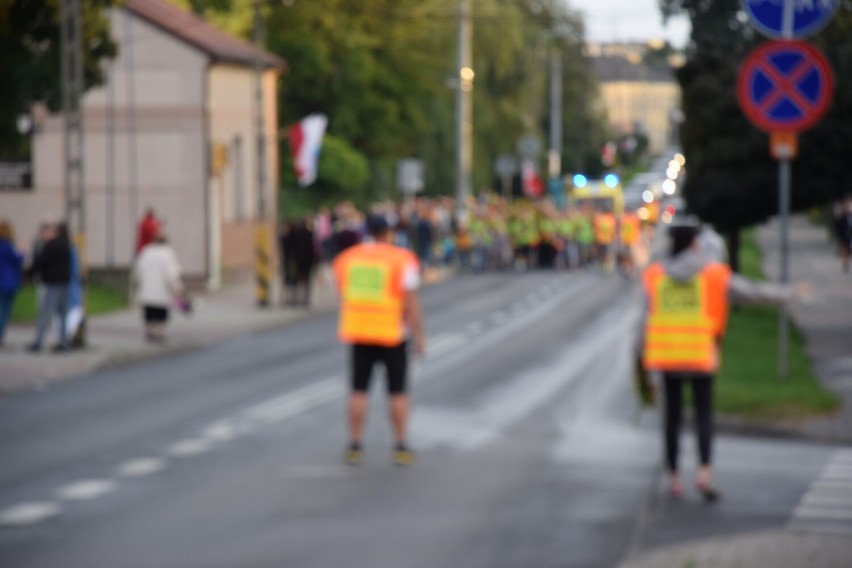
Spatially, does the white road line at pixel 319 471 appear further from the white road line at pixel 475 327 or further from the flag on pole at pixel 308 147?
the flag on pole at pixel 308 147

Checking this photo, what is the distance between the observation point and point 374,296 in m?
14.8

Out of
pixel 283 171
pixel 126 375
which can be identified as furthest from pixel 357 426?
pixel 283 171

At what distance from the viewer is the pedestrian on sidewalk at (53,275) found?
88.0 ft

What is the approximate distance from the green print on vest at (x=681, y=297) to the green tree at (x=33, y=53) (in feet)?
55.7

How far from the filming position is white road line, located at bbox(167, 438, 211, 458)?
1551cm

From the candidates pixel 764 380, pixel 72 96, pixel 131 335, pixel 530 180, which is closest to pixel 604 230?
pixel 530 180

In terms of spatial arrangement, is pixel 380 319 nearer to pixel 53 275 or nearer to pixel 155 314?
pixel 53 275

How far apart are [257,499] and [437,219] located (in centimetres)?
4089

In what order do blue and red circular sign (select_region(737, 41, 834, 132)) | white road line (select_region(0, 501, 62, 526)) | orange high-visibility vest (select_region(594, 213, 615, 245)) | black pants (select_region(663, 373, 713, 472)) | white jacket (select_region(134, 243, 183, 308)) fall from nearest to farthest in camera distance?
white road line (select_region(0, 501, 62, 526)) < black pants (select_region(663, 373, 713, 472)) < blue and red circular sign (select_region(737, 41, 834, 132)) < white jacket (select_region(134, 243, 183, 308)) < orange high-visibility vest (select_region(594, 213, 615, 245))

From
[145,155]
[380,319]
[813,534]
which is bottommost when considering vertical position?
[813,534]

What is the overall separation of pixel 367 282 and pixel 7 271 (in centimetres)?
1373

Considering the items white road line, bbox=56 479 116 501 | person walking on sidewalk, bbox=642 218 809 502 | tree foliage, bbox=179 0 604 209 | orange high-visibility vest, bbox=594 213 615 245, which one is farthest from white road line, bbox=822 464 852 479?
tree foliage, bbox=179 0 604 209

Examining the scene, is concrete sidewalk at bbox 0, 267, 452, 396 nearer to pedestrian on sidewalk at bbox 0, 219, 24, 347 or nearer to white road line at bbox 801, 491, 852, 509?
pedestrian on sidewalk at bbox 0, 219, 24, 347

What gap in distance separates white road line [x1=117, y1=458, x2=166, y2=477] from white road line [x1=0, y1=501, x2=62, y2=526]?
1.47 metres
